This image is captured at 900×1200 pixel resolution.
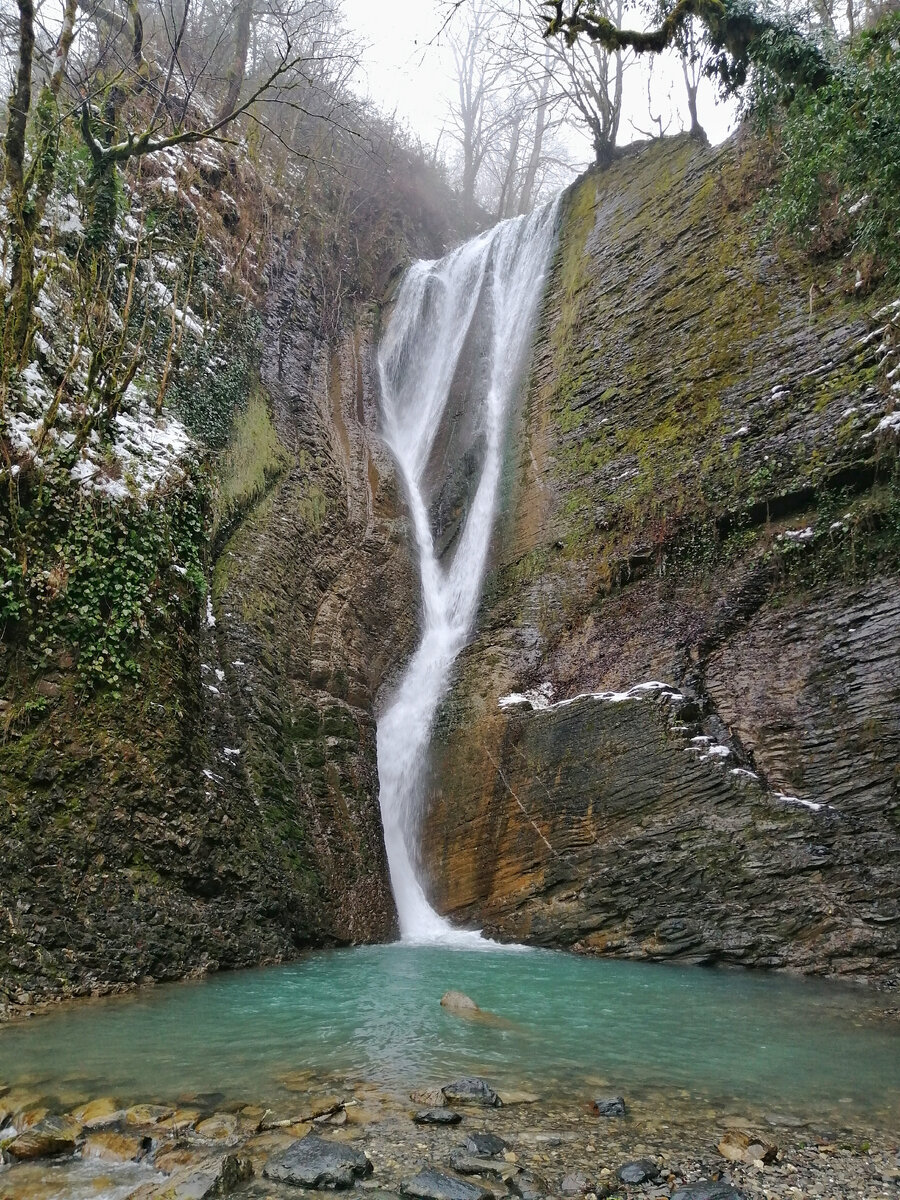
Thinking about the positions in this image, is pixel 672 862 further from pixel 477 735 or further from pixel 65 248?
pixel 65 248

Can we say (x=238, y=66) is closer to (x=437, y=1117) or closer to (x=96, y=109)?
(x=96, y=109)

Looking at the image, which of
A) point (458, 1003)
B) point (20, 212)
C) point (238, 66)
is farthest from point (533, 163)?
point (458, 1003)

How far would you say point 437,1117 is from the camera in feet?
11.0

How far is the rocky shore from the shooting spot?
2.77 meters

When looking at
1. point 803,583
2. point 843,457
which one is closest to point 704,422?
point 843,457

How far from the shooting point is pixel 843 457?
8.70 meters

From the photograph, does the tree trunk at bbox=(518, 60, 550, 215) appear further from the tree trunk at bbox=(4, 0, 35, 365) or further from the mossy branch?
the tree trunk at bbox=(4, 0, 35, 365)

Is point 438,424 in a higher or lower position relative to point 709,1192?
higher

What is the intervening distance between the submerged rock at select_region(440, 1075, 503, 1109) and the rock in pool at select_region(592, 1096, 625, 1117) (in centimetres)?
45

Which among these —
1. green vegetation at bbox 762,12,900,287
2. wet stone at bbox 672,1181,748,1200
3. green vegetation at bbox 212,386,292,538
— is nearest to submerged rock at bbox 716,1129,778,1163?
wet stone at bbox 672,1181,748,1200

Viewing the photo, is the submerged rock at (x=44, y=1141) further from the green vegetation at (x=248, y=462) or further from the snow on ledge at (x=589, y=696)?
the green vegetation at (x=248, y=462)

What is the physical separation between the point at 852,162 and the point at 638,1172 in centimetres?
872

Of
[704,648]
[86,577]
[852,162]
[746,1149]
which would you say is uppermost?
[852,162]

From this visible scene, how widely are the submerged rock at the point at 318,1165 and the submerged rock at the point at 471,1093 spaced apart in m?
0.76
